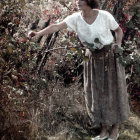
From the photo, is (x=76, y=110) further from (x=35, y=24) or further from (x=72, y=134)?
(x=35, y=24)

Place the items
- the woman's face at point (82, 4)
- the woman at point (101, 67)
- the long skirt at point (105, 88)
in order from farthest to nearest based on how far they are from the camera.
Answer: the long skirt at point (105, 88), the woman at point (101, 67), the woman's face at point (82, 4)

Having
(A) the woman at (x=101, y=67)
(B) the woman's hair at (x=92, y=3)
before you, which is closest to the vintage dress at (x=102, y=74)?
(A) the woman at (x=101, y=67)

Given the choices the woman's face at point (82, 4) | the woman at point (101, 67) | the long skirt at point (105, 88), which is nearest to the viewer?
the woman's face at point (82, 4)

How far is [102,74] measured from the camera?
342 cm

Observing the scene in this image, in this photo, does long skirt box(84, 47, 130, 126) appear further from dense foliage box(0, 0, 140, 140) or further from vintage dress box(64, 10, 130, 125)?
dense foliage box(0, 0, 140, 140)

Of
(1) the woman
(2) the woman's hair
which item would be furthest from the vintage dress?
→ (2) the woman's hair

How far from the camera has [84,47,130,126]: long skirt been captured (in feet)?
11.1

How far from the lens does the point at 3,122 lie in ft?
10.8

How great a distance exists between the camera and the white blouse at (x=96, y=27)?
3195 millimetres

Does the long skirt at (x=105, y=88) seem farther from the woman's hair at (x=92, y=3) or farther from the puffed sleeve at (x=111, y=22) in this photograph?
the woman's hair at (x=92, y=3)

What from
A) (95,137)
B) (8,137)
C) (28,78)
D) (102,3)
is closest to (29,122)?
(8,137)

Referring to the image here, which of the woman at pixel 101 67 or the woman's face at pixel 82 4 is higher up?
the woman's face at pixel 82 4

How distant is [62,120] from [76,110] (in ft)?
0.82

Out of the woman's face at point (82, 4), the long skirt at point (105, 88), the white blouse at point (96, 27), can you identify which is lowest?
the long skirt at point (105, 88)
